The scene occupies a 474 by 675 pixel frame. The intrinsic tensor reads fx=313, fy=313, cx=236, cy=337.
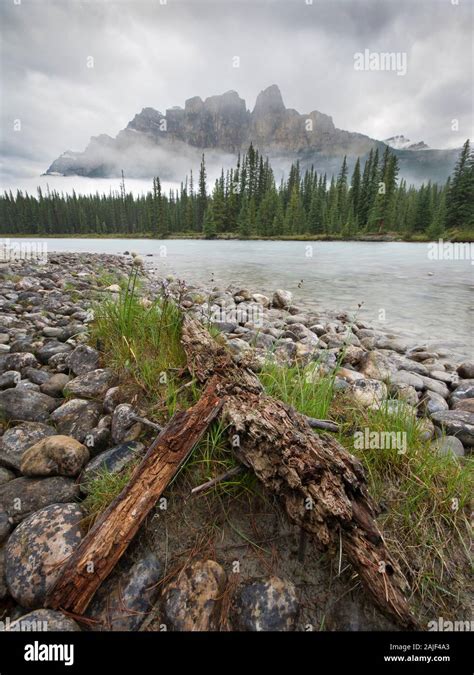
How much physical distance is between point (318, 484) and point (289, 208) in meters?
67.0

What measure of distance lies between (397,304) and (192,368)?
8458 millimetres

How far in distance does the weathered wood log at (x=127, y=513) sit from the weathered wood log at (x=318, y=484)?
0.22 m

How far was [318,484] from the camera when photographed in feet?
4.60

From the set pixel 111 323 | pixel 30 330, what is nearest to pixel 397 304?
pixel 111 323

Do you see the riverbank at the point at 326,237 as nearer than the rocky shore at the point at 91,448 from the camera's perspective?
No

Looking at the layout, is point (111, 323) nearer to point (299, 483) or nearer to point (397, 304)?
point (299, 483)

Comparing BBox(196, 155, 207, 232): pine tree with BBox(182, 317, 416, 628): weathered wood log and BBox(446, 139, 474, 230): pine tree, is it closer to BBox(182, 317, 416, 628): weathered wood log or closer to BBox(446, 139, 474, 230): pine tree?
BBox(446, 139, 474, 230): pine tree

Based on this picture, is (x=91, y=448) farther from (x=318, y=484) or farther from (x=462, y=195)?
(x=462, y=195)

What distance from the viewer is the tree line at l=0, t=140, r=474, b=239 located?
5088cm

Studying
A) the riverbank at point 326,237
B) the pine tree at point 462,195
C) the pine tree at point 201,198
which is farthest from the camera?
the pine tree at point 201,198

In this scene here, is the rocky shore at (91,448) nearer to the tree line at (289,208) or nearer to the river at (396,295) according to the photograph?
the river at (396,295)

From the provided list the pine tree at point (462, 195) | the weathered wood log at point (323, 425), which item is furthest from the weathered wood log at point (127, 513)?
the pine tree at point (462, 195)

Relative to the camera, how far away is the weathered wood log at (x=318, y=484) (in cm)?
127
